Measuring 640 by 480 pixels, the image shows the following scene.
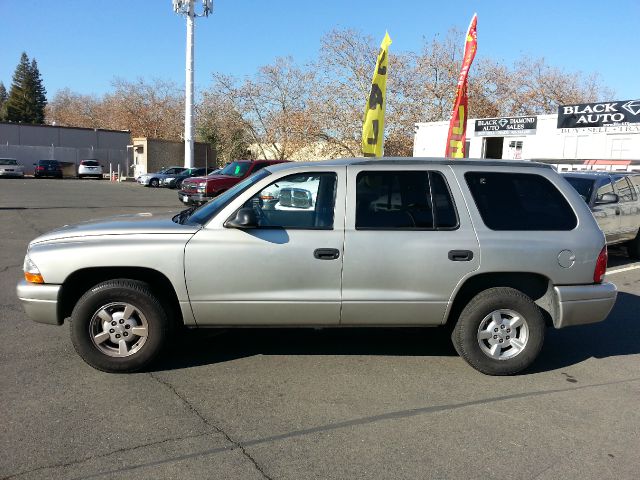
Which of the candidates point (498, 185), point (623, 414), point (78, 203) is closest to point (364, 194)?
point (498, 185)

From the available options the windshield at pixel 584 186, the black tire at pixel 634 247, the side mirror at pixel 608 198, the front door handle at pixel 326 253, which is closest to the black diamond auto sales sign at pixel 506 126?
the black tire at pixel 634 247

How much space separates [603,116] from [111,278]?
69.1 ft

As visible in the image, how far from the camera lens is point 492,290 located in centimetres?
446

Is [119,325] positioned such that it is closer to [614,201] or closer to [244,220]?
[244,220]

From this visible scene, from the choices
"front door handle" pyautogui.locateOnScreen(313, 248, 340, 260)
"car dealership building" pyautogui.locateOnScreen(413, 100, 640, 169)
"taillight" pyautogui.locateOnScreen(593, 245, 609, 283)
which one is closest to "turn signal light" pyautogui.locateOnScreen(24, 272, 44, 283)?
"front door handle" pyautogui.locateOnScreen(313, 248, 340, 260)

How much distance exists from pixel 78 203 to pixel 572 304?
19270mm

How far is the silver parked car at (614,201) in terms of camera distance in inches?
355

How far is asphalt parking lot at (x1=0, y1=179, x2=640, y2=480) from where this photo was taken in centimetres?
311

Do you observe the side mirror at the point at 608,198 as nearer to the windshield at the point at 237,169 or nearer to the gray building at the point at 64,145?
the windshield at the point at 237,169

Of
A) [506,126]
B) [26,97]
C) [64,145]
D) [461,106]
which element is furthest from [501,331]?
[26,97]

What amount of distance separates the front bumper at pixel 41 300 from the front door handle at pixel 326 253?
2014 mm

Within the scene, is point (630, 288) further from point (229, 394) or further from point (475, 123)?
point (475, 123)

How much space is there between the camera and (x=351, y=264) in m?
4.23

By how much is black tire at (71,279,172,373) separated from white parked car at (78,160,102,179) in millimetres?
42848
